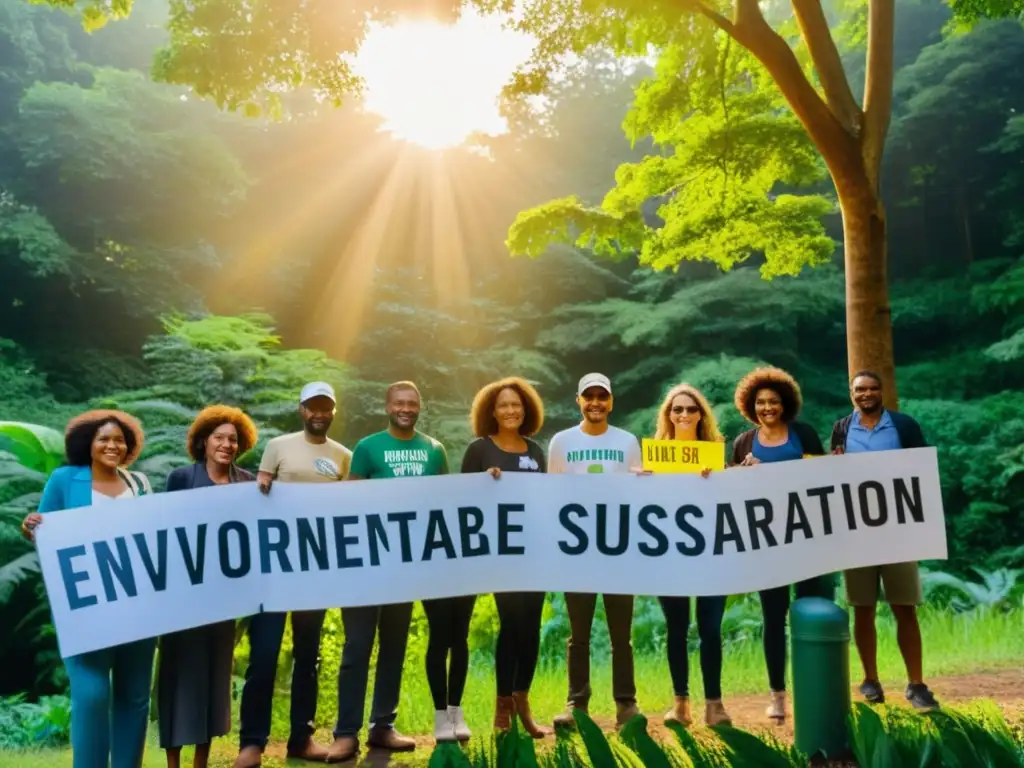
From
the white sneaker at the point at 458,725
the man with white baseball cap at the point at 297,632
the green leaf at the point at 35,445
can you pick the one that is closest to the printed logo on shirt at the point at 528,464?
the man with white baseball cap at the point at 297,632

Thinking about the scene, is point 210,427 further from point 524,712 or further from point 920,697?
point 920,697

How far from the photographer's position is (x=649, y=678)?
25.2ft

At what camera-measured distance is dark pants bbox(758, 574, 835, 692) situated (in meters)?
4.79

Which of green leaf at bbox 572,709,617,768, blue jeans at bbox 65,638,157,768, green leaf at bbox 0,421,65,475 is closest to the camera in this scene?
green leaf at bbox 572,709,617,768

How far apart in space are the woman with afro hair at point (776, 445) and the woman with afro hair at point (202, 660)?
8.39 ft

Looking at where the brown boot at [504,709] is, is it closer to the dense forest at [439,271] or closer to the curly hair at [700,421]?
the curly hair at [700,421]

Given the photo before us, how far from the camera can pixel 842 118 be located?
22.0 feet

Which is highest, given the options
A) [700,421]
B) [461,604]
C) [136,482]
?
[700,421]

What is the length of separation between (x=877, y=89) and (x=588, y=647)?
188 inches

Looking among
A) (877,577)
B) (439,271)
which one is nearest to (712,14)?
(877,577)

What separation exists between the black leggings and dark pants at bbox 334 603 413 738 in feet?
0.50

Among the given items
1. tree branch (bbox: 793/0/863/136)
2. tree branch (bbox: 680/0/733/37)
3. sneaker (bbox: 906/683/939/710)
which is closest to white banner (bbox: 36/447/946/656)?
sneaker (bbox: 906/683/939/710)

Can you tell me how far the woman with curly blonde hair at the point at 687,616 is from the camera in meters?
4.71

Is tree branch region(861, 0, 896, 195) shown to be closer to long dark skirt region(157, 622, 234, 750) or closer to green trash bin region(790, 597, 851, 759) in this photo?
green trash bin region(790, 597, 851, 759)
